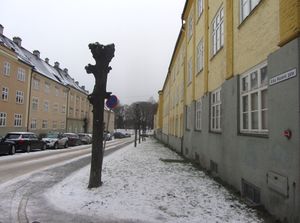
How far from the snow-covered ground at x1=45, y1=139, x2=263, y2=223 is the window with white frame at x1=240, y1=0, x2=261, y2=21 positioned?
15.6ft

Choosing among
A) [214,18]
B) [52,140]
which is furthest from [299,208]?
[52,140]

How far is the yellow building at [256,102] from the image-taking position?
5484mm

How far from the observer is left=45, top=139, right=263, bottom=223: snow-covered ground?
610 cm

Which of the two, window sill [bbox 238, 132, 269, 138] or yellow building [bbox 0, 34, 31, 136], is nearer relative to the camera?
window sill [bbox 238, 132, 269, 138]

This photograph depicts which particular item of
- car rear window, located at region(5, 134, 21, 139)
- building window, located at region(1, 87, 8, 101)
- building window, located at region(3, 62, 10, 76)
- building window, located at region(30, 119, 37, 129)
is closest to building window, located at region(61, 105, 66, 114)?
building window, located at region(30, 119, 37, 129)

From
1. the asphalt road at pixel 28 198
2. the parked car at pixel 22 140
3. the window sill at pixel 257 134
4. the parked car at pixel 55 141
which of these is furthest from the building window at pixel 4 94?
the window sill at pixel 257 134

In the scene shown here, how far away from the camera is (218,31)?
12.1m

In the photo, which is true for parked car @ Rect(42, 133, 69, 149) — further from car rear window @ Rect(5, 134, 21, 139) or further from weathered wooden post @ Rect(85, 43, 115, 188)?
weathered wooden post @ Rect(85, 43, 115, 188)

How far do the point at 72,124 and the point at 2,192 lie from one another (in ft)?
175

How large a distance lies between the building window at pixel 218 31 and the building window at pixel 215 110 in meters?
1.65

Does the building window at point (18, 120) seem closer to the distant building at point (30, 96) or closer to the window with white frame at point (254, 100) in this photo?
the distant building at point (30, 96)

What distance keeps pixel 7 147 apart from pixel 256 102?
57.8 feet

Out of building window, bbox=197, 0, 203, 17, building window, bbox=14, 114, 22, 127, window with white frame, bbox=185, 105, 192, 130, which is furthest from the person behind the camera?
building window, bbox=14, 114, 22, 127

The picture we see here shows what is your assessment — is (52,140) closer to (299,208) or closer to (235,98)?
(235,98)
